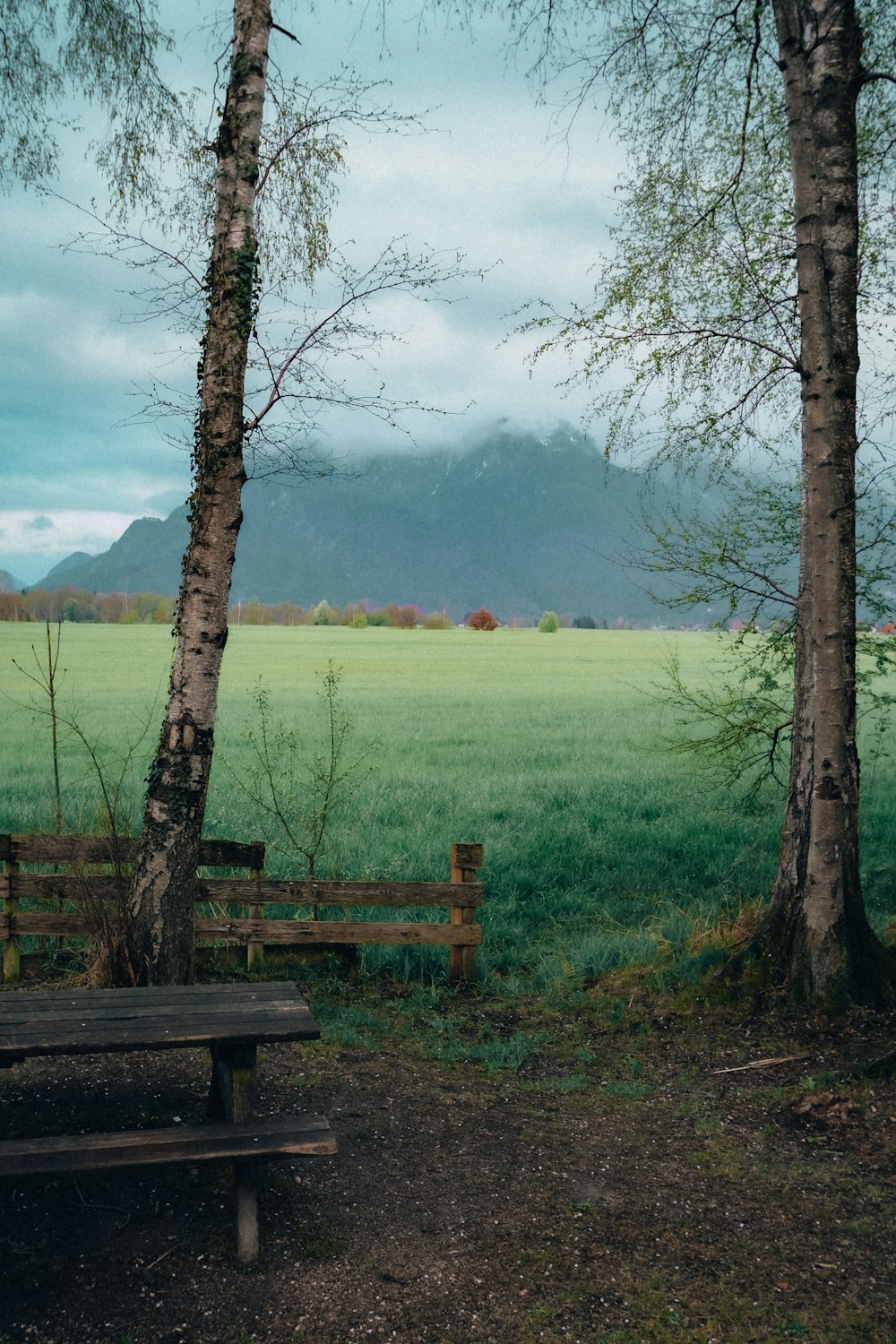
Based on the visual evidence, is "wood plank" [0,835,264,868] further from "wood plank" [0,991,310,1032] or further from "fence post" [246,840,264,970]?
"wood plank" [0,991,310,1032]

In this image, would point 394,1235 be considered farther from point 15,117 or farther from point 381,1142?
point 15,117

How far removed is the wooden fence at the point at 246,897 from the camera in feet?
24.0

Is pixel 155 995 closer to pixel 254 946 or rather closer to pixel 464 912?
pixel 254 946

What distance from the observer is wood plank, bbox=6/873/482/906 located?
24.2ft

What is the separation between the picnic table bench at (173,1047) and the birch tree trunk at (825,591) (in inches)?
144

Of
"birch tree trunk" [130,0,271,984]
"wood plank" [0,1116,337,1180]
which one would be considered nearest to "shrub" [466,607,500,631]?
"birch tree trunk" [130,0,271,984]

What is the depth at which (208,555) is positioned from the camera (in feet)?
21.6

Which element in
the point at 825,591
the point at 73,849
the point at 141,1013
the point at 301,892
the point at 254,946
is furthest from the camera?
the point at 254,946

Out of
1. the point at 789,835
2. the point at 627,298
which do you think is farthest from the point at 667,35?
the point at 789,835

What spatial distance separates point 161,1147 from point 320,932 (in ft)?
12.8

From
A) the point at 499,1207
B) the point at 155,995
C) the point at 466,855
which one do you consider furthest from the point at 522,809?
the point at 155,995

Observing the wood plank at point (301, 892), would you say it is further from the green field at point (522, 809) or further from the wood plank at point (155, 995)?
the wood plank at point (155, 995)

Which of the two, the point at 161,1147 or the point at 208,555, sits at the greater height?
the point at 208,555

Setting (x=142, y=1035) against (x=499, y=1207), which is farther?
(x=499, y=1207)
